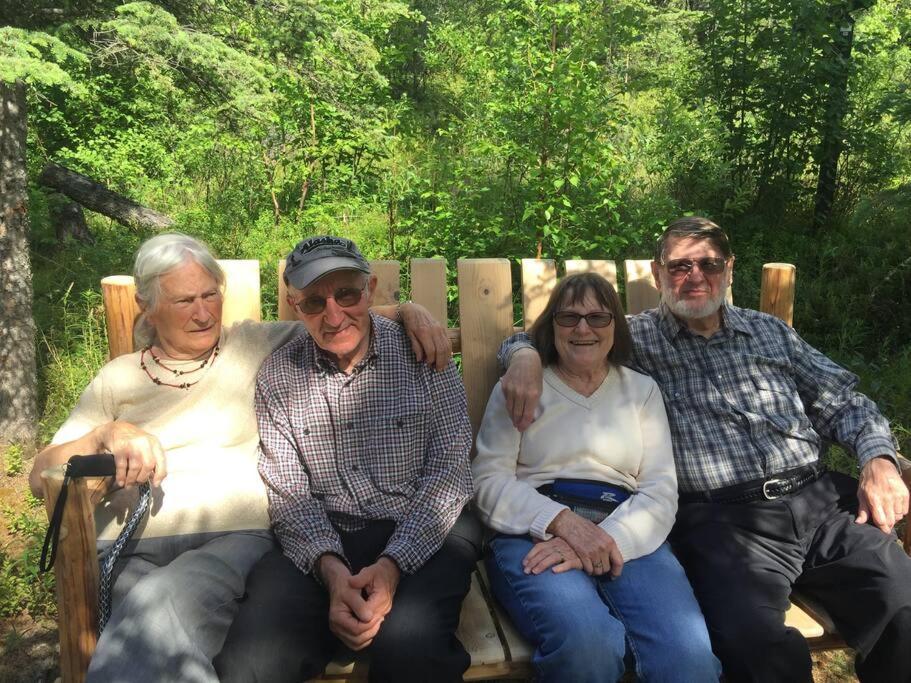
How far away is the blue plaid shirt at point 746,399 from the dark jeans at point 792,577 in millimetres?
141

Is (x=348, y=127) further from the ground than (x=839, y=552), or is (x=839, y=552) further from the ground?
(x=348, y=127)

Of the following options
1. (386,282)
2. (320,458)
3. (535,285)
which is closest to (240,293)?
(386,282)

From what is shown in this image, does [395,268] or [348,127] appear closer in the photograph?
[395,268]

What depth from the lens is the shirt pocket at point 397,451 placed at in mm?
2475

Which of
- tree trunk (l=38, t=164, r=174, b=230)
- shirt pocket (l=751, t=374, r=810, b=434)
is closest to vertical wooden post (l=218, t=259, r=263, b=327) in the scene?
shirt pocket (l=751, t=374, r=810, b=434)

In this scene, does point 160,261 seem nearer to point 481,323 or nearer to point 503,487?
point 481,323

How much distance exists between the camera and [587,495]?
2.56 m

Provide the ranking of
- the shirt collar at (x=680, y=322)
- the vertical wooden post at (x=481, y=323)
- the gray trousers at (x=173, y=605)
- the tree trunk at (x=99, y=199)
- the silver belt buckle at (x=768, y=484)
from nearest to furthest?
the gray trousers at (x=173, y=605) → the silver belt buckle at (x=768, y=484) → the shirt collar at (x=680, y=322) → the vertical wooden post at (x=481, y=323) → the tree trunk at (x=99, y=199)

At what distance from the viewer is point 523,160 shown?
15.2 feet

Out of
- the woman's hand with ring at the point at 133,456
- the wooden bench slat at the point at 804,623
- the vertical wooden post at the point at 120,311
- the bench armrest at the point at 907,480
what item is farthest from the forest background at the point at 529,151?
the wooden bench slat at the point at 804,623

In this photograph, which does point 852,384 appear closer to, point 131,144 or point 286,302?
point 286,302

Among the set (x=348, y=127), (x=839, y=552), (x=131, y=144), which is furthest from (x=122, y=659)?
(x=131, y=144)

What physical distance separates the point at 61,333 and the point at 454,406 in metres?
4.05

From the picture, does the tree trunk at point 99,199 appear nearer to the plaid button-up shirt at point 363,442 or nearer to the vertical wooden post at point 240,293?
the vertical wooden post at point 240,293
